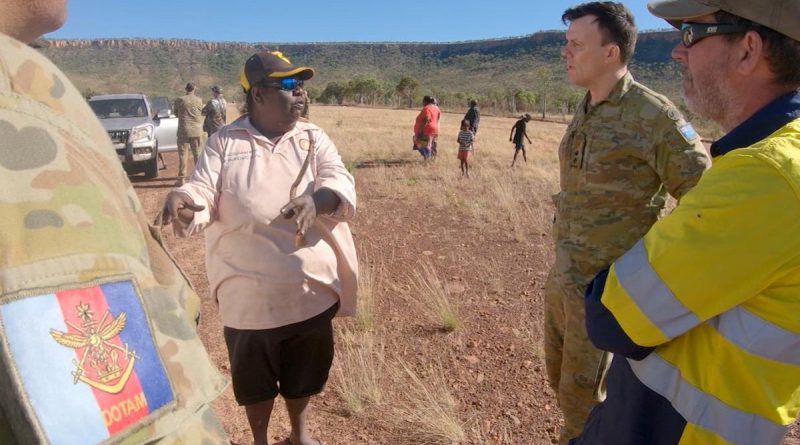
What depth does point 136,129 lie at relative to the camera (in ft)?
34.4

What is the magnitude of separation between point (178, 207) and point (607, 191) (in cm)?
176

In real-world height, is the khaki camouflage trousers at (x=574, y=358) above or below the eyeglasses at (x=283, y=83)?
below

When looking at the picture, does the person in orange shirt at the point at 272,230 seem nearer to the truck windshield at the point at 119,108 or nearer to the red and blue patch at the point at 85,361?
the red and blue patch at the point at 85,361

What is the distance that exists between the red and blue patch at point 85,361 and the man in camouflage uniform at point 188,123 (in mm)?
10198

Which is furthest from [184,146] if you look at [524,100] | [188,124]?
[524,100]

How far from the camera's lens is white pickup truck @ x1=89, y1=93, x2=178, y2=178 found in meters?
10.4

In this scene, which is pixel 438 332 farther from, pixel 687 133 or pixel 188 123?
pixel 188 123

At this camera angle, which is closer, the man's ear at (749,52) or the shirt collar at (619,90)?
the man's ear at (749,52)

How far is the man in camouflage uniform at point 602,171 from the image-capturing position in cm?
228

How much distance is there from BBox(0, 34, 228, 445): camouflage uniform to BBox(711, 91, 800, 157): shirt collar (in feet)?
4.08

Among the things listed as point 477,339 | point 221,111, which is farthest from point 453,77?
point 477,339

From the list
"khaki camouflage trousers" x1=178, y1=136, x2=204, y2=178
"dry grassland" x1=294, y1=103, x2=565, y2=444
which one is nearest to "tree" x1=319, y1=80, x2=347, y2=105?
"khaki camouflage trousers" x1=178, y1=136, x2=204, y2=178

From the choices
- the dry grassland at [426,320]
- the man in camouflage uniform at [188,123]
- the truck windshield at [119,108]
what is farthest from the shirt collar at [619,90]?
the truck windshield at [119,108]

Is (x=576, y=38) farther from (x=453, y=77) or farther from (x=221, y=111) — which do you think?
(x=453, y=77)
